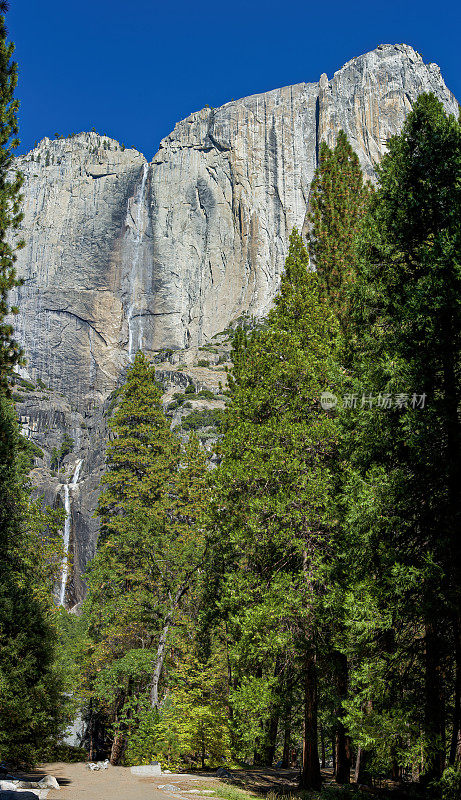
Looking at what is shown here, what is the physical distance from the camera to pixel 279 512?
38.8ft

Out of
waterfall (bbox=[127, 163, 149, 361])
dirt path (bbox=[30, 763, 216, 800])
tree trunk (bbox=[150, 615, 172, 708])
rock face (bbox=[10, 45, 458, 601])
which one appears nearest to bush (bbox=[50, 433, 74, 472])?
rock face (bbox=[10, 45, 458, 601])

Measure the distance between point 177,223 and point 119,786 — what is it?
106870 millimetres

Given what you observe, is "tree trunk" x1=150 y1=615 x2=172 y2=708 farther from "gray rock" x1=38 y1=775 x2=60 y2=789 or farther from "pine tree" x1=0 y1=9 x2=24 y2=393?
"pine tree" x1=0 y1=9 x2=24 y2=393

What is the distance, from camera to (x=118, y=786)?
40.0ft

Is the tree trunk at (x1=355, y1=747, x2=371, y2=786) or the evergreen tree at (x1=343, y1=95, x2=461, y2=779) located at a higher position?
the evergreen tree at (x1=343, y1=95, x2=461, y2=779)

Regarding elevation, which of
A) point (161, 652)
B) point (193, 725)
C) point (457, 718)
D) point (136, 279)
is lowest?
point (193, 725)

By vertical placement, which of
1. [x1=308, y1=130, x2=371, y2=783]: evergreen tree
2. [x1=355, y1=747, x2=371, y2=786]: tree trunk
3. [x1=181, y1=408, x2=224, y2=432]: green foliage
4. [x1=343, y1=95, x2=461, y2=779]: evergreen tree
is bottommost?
[x1=355, y1=747, x2=371, y2=786]: tree trunk

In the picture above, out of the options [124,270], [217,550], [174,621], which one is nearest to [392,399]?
[217,550]

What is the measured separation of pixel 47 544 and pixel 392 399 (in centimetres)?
1458

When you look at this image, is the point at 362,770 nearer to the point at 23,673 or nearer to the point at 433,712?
the point at 433,712

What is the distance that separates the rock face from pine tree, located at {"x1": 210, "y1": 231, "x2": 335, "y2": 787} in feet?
297

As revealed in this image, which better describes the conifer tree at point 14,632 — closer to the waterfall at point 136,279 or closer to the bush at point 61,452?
the bush at point 61,452

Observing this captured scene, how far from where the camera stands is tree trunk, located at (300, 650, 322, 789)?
40.1 feet

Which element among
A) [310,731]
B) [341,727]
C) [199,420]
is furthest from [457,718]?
[199,420]
